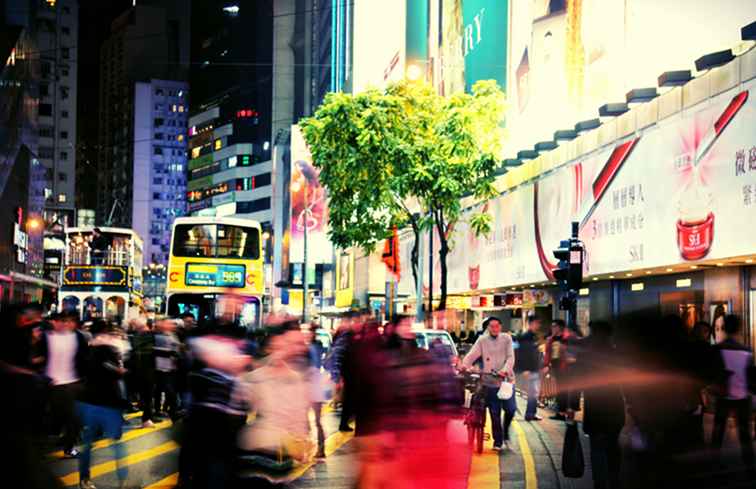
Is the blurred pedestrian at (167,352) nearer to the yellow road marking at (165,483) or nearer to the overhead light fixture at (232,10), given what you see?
the yellow road marking at (165,483)

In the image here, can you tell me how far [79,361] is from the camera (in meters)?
13.1

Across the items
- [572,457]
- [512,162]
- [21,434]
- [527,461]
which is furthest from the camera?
[512,162]

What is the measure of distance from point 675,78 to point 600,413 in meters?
12.5

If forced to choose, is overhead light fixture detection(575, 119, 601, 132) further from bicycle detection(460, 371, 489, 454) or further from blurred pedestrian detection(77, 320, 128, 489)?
blurred pedestrian detection(77, 320, 128, 489)

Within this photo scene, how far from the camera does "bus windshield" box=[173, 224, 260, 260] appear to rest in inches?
1191

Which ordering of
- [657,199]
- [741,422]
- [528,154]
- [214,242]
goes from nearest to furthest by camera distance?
[741,422] → [657,199] → [214,242] → [528,154]

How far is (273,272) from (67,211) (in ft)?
76.4

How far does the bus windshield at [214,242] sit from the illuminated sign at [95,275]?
163 inches

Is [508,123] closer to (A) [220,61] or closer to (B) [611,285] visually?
(B) [611,285]

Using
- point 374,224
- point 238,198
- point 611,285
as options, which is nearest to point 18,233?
point 374,224

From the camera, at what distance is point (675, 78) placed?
826 inches

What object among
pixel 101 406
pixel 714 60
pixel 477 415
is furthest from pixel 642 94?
pixel 101 406

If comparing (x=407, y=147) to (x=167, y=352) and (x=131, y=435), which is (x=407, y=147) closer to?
(x=167, y=352)

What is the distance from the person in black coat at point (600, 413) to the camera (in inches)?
388
